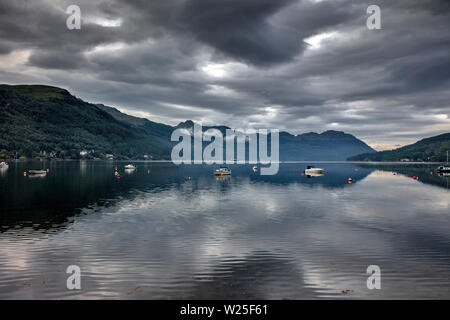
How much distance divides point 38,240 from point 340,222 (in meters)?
35.4

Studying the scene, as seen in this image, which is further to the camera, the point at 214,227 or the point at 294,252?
the point at 214,227

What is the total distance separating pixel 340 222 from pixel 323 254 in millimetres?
Result: 16538

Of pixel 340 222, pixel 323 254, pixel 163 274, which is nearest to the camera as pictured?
pixel 163 274

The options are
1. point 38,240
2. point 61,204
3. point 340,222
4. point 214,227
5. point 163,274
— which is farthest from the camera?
point 61,204

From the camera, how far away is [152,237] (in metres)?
31.5
